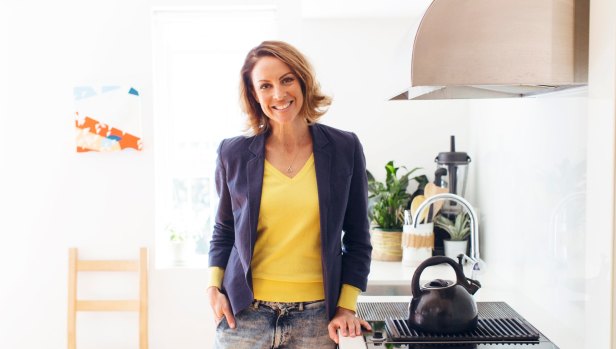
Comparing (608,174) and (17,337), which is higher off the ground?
(608,174)

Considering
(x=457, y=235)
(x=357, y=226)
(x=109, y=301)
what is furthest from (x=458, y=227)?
(x=109, y=301)

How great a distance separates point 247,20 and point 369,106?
77 cm

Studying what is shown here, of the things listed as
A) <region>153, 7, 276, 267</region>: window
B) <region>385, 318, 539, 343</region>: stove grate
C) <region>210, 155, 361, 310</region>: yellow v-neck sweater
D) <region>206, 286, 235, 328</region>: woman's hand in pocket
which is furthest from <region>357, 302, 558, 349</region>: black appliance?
<region>153, 7, 276, 267</region>: window

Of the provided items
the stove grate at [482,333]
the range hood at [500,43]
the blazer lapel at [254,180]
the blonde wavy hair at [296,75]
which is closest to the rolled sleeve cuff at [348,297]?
the stove grate at [482,333]

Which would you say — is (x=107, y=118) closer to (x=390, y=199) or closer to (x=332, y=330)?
(x=390, y=199)

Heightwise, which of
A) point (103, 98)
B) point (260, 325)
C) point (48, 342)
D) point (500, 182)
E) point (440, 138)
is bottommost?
point (48, 342)

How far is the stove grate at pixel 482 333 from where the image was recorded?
1.23 m

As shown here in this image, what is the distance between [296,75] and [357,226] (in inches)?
16.5

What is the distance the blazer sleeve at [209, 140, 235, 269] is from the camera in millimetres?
1522

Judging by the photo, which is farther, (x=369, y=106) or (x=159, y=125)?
(x=159, y=125)

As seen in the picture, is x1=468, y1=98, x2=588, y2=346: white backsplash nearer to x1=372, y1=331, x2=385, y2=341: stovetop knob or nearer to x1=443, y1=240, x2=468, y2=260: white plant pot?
x1=443, y1=240, x2=468, y2=260: white plant pot

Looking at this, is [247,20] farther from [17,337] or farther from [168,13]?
[17,337]

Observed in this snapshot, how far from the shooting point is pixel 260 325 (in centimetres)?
142

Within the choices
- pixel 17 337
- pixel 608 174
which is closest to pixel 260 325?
pixel 608 174
